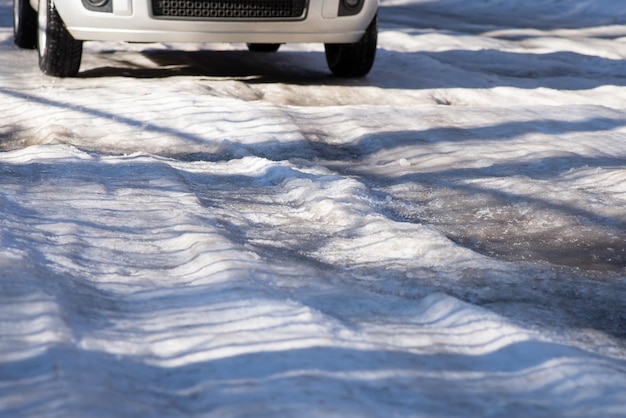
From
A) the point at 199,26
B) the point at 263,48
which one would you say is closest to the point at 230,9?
the point at 199,26

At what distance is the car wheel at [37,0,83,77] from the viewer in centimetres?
682

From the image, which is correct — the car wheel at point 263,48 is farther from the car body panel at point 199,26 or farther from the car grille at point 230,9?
the car grille at point 230,9

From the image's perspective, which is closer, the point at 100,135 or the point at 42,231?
the point at 42,231

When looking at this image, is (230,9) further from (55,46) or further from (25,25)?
(25,25)

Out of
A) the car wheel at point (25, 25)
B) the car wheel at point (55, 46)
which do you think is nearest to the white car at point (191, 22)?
the car wheel at point (55, 46)

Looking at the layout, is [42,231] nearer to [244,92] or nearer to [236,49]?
[244,92]

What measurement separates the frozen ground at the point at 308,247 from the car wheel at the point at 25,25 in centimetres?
100

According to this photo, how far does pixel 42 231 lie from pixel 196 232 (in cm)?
51

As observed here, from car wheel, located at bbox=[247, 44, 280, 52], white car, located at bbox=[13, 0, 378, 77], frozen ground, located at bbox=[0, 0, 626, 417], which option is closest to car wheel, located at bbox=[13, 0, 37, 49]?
frozen ground, located at bbox=[0, 0, 626, 417]

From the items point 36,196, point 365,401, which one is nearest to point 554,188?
point 36,196

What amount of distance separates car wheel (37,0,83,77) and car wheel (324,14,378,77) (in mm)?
1871

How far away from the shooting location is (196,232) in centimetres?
362

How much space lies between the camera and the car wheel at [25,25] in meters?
8.45

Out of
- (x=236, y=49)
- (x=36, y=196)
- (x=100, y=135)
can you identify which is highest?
(x=36, y=196)
